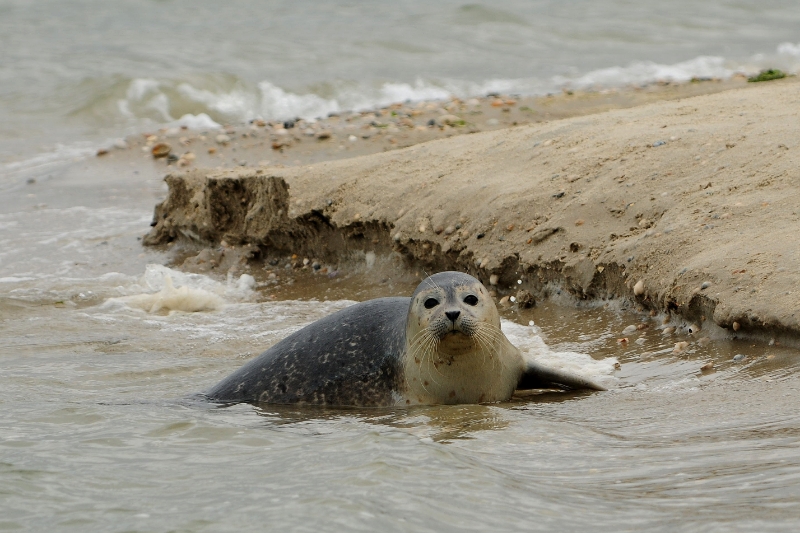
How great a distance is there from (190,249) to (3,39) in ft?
50.9

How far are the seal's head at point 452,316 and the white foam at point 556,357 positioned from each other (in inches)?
19.4

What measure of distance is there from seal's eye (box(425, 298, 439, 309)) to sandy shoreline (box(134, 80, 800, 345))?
56.0 inches

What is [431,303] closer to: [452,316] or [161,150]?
[452,316]

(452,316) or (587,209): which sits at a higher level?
(587,209)

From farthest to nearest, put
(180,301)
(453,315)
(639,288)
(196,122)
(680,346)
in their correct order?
1. (196,122)
2. (180,301)
3. (639,288)
4. (680,346)
5. (453,315)

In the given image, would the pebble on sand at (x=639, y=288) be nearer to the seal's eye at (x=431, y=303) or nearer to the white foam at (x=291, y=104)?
the seal's eye at (x=431, y=303)

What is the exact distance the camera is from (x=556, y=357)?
5.71 metres

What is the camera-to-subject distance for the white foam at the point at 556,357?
5.39 m

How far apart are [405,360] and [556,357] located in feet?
3.07

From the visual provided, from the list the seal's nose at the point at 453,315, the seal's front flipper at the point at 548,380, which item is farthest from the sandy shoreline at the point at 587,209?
the seal's nose at the point at 453,315

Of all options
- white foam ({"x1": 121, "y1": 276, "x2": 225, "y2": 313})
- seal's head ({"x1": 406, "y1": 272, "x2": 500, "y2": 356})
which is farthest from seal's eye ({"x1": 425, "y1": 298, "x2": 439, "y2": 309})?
white foam ({"x1": 121, "y1": 276, "x2": 225, "y2": 313})

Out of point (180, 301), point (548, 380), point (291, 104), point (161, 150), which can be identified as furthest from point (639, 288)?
point (291, 104)

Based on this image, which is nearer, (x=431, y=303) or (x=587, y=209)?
(x=431, y=303)

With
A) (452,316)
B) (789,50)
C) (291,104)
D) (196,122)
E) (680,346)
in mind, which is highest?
(789,50)
